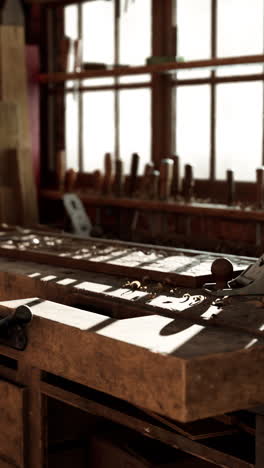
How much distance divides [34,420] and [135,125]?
133 inches

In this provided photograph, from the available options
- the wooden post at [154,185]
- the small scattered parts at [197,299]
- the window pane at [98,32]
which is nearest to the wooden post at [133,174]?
the wooden post at [154,185]

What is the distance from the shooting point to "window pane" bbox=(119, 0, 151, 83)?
5773 millimetres

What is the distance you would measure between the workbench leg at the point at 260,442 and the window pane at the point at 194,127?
330cm

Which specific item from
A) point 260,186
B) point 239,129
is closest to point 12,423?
point 260,186

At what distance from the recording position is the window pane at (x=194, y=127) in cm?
542

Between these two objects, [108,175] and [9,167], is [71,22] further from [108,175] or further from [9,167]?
[108,175]

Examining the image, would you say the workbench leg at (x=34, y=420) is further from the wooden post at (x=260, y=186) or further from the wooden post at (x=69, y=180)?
the wooden post at (x=69, y=180)

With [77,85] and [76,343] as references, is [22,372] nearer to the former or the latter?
[76,343]

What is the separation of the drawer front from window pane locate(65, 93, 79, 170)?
12.1 feet

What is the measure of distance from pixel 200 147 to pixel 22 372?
2883mm

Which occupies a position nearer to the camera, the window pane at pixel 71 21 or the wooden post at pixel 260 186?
the wooden post at pixel 260 186

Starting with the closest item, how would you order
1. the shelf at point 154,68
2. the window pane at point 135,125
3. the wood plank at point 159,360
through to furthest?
1. the wood plank at point 159,360
2. the shelf at point 154,68
3. the window pane at point 135,125

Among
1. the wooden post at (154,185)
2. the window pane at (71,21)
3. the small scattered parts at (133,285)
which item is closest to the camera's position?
the small scattered parts at (133,285)

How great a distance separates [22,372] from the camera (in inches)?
117
